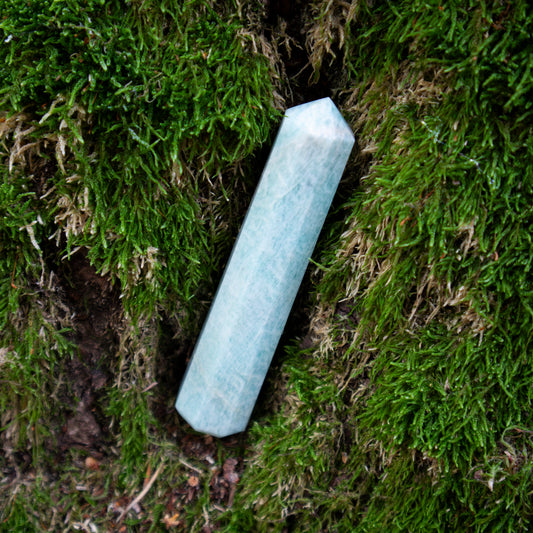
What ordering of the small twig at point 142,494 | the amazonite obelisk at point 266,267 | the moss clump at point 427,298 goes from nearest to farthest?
the moss clump at point 427,298 → the amazonite obelisk at point 266,267 → the small twig at point 142,494

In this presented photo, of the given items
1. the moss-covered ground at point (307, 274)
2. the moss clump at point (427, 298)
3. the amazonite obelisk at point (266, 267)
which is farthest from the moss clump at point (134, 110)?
the moss clump at point (427, 298)

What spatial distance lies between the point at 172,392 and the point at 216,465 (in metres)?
0.38

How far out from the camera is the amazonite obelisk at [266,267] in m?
1.36

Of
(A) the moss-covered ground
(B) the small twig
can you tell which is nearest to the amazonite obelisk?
(A) the moss-covered ground

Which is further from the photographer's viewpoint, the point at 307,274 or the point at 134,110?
the point at 307,274

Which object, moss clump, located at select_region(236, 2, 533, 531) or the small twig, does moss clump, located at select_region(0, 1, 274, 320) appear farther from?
the small twig

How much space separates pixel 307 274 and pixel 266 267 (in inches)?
10.4

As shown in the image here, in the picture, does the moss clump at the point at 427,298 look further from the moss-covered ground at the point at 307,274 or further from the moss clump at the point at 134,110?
the moss clump at the point at 134,110

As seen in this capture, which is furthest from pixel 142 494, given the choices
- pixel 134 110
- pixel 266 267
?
pixel 134 110

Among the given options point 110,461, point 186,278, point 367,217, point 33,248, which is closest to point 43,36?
point 33,248

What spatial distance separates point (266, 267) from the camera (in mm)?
1470

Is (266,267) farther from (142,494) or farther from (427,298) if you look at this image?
(142,494)

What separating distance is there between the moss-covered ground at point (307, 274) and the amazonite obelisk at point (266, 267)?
0.14 meters

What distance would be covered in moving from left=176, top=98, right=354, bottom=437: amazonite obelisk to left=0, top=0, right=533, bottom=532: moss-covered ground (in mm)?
139
